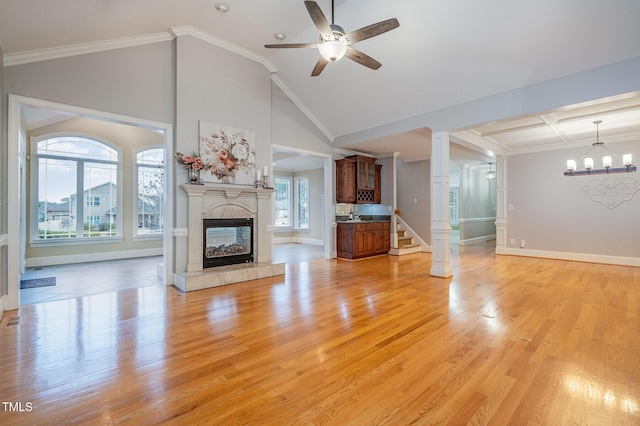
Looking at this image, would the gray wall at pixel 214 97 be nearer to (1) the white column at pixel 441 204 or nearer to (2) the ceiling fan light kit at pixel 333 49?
(2) the ceiling fan light kit at pixel 333 49

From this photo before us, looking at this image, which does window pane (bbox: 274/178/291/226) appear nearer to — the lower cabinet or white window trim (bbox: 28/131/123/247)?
the lower cabinet

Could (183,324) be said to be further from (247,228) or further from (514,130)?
(514,130)

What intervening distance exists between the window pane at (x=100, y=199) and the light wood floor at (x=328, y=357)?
381cm

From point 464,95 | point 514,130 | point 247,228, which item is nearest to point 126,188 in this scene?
point 247,228

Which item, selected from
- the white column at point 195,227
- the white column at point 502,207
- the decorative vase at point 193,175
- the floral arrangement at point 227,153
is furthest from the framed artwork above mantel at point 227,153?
the white column at point 502,207

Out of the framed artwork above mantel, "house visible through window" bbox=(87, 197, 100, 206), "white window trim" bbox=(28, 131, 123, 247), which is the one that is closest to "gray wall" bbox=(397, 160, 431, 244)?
the framed artwork above mantel

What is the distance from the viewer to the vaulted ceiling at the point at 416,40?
3115 millimetres

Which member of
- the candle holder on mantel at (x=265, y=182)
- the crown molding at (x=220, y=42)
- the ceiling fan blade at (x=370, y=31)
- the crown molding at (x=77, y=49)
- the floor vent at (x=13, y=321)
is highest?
the crown molding at (x=220, y=42)

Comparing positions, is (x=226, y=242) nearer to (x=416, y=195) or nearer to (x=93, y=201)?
(x=93, y=201)

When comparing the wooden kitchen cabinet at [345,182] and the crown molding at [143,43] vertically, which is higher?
the crown molding at [143,43]

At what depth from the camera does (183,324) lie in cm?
298

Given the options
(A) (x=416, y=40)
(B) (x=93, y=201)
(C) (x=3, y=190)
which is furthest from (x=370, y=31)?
(B) (x=93, y=201)

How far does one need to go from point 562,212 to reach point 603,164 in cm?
134

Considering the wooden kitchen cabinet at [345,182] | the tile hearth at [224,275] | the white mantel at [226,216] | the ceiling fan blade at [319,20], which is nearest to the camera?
the ceiling fan blade at [319,20]
